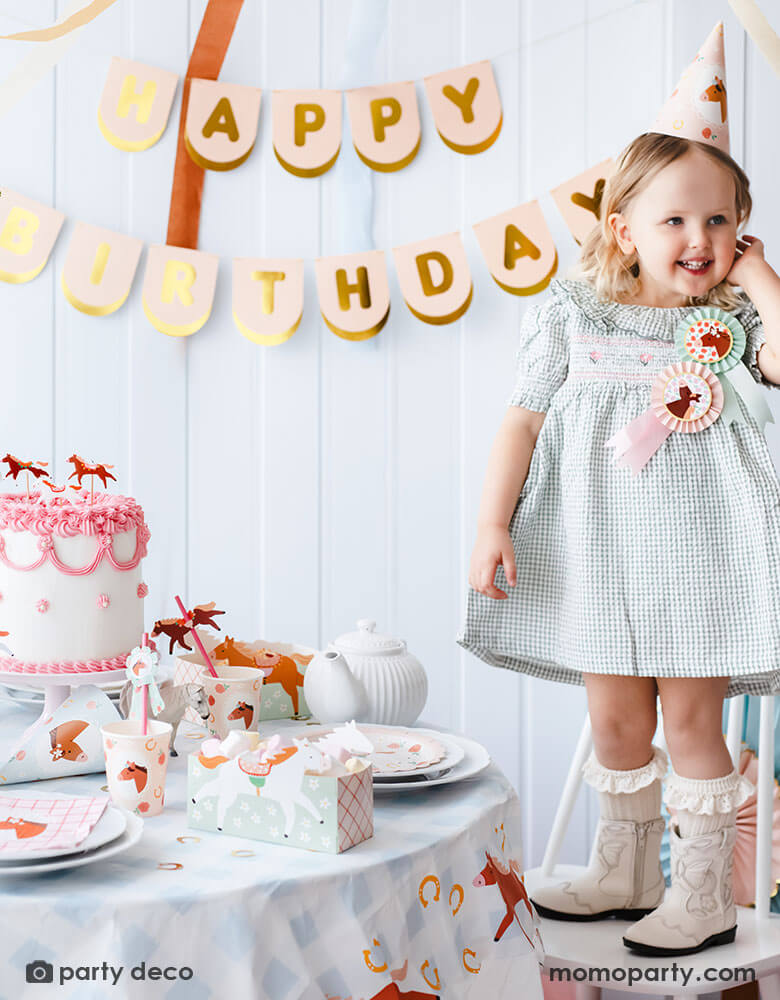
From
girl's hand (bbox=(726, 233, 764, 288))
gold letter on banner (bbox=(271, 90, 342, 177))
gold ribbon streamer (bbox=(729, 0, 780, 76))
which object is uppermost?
gold letter on banner (bbox=(271, 90, 342, 177))

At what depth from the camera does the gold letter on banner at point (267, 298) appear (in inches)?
78.7

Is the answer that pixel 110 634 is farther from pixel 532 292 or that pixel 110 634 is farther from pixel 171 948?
pixel 532 292

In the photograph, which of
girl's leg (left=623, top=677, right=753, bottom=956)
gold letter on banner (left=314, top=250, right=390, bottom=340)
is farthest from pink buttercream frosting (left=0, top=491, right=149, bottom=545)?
gold letter on banner (left=314, top=250, right=390, bottom=340)

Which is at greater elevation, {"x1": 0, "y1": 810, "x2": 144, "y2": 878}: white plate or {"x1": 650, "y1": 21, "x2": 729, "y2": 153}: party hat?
{"x1": 650, "y1": 21, "x2": 729, "y2": 153}: party hat

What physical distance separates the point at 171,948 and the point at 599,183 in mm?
1546

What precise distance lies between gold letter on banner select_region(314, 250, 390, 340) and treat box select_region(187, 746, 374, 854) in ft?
4.08

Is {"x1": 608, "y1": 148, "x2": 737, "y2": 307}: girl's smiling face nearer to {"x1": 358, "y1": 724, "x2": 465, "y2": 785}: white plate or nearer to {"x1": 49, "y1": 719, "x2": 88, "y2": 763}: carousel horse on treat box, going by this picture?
{"x1": 358, "y1": 724, "x2": 465, "y2": 785}: white plate

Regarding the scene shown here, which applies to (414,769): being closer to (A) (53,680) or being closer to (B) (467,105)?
(A) (53,680)

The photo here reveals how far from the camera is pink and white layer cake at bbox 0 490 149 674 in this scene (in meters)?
1.06

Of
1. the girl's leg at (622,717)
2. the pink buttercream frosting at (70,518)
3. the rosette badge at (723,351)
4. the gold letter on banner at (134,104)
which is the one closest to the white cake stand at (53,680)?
the pink buttercream frosting at (70,518)

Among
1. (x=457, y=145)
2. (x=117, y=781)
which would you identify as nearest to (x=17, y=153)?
(x=457, y=145)

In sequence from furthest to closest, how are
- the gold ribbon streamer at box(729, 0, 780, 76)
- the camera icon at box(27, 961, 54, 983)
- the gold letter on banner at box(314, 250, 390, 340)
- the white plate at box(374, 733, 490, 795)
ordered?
1. the gold letter on banner at box(314, 250, 390, 340)
2. the gold ribbon streamer at box(729, 0, 780, 76)
3. the white plate at box(374, 733, 490, 795)
4. the camera icon at box(27, 961, 54, 983)

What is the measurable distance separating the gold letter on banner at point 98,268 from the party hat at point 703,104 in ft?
3.58

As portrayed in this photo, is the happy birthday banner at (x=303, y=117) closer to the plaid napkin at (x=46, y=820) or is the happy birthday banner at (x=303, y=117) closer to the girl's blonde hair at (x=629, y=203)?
the girl's blonde hair at (x=629, y=203)
